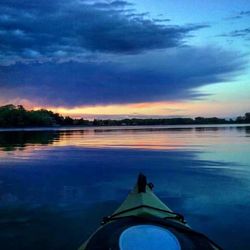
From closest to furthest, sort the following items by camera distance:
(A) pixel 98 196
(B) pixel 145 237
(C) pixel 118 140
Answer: (B) pixel 145 237 → (A) pixel 98 196 → (C) pixel 118 140

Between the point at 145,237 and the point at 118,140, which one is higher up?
the point at 145,237

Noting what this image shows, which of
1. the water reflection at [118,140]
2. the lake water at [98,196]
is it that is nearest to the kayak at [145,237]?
the lake water at [98,196]

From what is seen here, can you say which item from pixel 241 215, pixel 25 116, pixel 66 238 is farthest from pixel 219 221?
pixel 25 116

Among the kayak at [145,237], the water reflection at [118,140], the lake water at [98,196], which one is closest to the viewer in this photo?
the kayak at [145,237]

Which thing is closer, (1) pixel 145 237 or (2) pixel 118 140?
(1) pixel 145 237

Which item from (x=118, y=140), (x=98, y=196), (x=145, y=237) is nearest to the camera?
(x=145, y=237)

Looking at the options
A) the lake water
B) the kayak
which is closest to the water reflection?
the lake water

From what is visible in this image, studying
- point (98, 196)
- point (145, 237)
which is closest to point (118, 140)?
point (98, 196)

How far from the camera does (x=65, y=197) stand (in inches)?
469

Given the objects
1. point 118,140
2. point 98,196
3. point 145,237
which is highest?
point 145,237

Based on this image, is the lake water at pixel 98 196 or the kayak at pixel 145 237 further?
the lake water at pixel 98 196

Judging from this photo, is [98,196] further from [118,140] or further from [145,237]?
[118,140]

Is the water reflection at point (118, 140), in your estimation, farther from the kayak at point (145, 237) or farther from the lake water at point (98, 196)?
the kayak at point (145, 237)

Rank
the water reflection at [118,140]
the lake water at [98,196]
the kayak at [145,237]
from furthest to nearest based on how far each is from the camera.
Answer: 1. the water reflection at [118,140]
2. the lake water at [98,196]
3. the kayak at [145,237]
